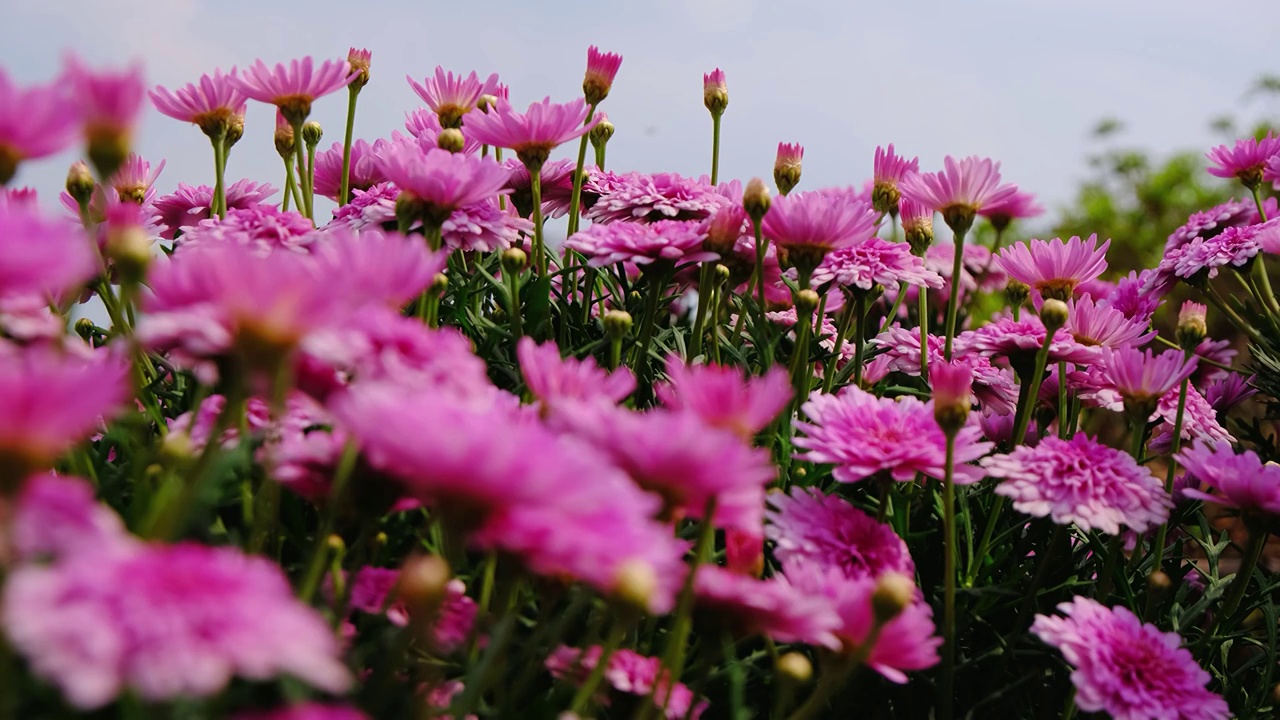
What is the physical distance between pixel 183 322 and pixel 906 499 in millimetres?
946

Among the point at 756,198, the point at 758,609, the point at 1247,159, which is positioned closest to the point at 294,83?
the point at 756,198

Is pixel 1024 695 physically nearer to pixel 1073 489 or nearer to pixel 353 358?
pixel 1073 489

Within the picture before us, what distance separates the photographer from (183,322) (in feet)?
1.94

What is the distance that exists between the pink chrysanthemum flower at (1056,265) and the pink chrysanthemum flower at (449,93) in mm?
888

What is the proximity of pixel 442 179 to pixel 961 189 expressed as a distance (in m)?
0.69

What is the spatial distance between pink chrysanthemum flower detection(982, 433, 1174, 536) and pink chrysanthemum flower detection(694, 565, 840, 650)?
45cm

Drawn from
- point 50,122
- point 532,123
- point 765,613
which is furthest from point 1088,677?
point 50,122

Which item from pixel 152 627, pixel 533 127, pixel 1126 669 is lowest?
pixel 1126 669

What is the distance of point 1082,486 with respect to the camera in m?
1.16

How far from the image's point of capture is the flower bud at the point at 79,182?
1.25 meters

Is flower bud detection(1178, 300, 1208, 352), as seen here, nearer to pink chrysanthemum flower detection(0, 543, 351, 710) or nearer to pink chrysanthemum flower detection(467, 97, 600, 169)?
pink chrysanthemum flower detection(467, 97, 600, 169)

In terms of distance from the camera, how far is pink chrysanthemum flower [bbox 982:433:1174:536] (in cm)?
112

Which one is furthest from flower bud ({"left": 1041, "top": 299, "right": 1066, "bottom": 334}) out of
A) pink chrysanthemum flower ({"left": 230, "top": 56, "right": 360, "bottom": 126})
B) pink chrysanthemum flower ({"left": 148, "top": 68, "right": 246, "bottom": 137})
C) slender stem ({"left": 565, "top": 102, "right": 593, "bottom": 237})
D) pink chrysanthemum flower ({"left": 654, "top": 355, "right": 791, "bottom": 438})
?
pink chrysanthemum flower ({"left": 148, "top": 68, "right": 246, "bottom": 137})

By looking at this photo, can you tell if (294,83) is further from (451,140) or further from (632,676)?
(632,676)
